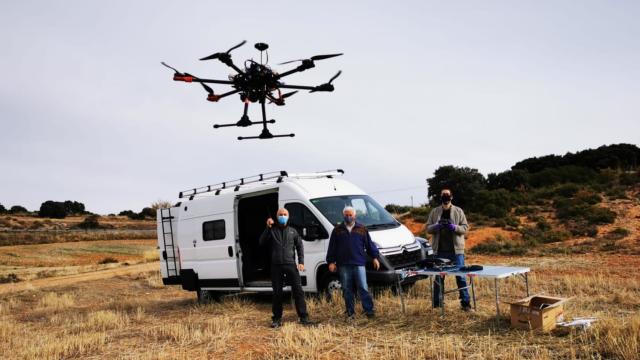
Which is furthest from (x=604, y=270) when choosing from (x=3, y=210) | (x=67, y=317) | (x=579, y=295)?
(x=3, y=210)

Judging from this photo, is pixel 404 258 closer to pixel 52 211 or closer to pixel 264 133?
pixel 264 133

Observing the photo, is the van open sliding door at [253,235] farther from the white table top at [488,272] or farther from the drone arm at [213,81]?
the white table top at [488,272]

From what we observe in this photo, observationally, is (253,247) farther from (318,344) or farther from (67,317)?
(318,344)

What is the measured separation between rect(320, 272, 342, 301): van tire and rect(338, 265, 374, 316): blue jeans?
114 cm

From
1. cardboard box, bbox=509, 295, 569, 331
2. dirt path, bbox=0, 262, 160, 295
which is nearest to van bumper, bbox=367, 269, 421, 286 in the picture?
cardboard box, bbox=509, 295, 569, 331

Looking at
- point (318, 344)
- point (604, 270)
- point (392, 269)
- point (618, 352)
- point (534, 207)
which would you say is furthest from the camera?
point (534, 207)

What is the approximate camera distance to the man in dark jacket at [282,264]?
8742 mm

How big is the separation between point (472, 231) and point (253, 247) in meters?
16.4

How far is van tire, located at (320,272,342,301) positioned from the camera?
393 inches

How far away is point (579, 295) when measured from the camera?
32.0ft

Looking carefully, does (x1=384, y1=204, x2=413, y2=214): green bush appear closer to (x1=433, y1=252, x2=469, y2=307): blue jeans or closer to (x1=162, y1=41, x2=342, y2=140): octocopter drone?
(x1=162, y1=41, x2=342, y2=140): octocopter drone

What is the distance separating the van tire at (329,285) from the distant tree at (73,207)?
79.8 m

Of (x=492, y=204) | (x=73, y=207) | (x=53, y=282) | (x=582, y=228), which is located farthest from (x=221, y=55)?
(x=73, y=207)

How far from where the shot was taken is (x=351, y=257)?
8.70m
